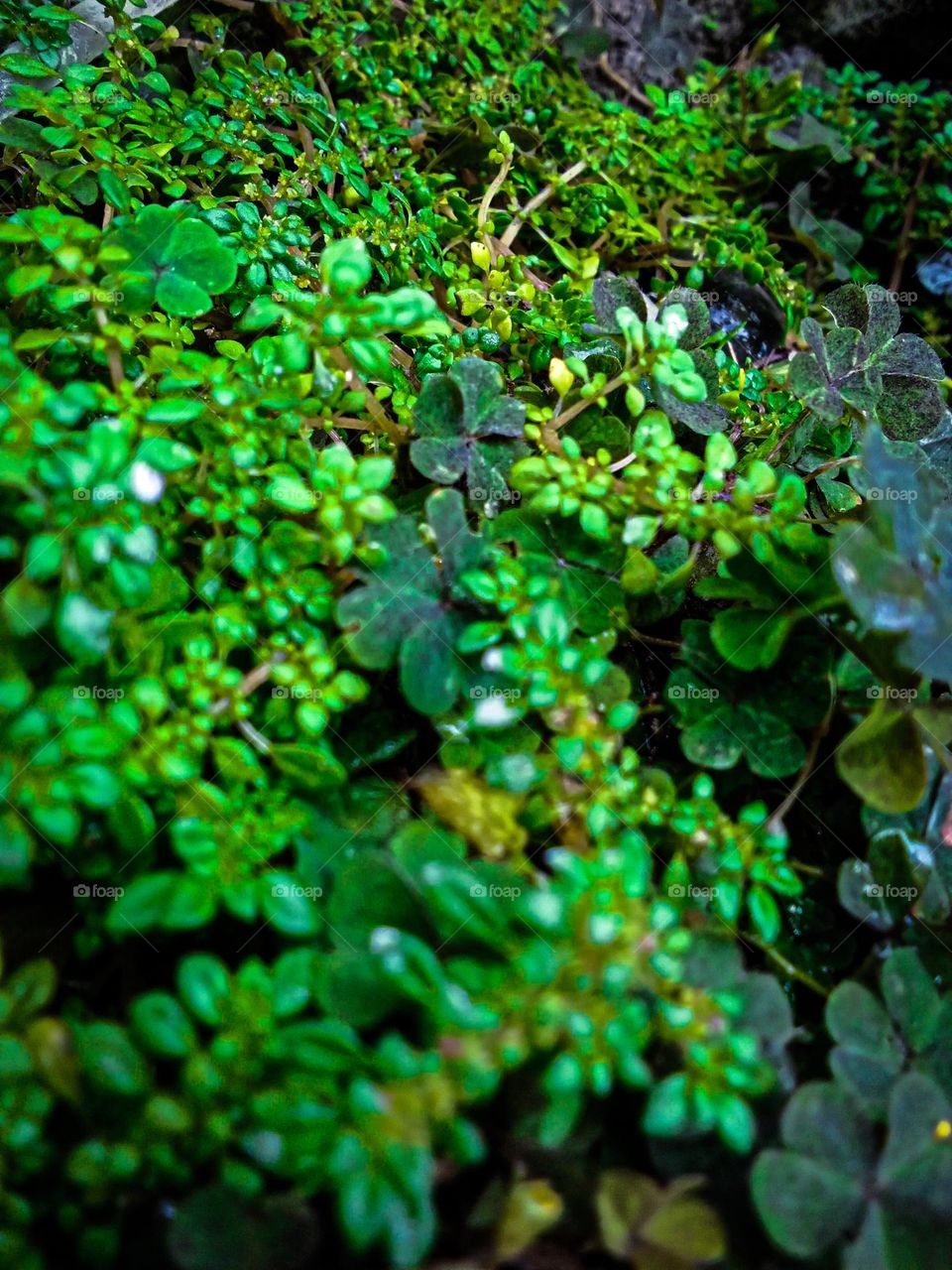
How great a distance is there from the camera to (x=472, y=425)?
1328 millimetres

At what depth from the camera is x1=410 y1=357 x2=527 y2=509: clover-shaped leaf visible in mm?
1311

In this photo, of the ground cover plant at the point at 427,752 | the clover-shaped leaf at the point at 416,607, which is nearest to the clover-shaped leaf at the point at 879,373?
the ground cover plant at the point at 427,752

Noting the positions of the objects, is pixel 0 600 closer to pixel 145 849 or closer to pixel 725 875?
pixel 145 849

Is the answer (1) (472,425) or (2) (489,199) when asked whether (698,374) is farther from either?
(2) (489,199)

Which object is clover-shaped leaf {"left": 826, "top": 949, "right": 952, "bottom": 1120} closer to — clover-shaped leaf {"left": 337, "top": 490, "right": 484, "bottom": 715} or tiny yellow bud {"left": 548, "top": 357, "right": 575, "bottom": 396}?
clover-shaped leaf {"left": 337, "top": 490, "right": 484, "bottom": 715}

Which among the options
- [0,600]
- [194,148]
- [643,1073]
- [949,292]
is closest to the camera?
[643,1073]

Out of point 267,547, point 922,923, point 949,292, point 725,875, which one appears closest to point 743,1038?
point 725,875

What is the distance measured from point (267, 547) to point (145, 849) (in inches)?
15.4

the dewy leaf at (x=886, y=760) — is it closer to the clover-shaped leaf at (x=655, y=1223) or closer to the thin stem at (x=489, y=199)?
the clover-shaped leaf at (x=655, y=1223)

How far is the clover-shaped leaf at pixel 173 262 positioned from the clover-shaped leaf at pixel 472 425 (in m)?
0.36

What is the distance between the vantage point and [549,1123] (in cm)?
78

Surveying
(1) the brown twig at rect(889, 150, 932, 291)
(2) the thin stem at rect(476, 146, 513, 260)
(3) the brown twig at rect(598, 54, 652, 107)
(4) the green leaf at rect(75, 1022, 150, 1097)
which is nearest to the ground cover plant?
(4) the green leaf at rect(75, 1022, 150, 1097)

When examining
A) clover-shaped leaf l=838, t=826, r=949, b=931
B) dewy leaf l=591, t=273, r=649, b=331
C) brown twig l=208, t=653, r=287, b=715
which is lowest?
brown twig l=208, t=653, r=287, b=715

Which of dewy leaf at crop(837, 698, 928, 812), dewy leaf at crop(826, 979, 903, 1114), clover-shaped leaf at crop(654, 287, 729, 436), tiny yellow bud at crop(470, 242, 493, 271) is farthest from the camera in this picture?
tiny yellow bud at crop(470, 242, 493, 271)
